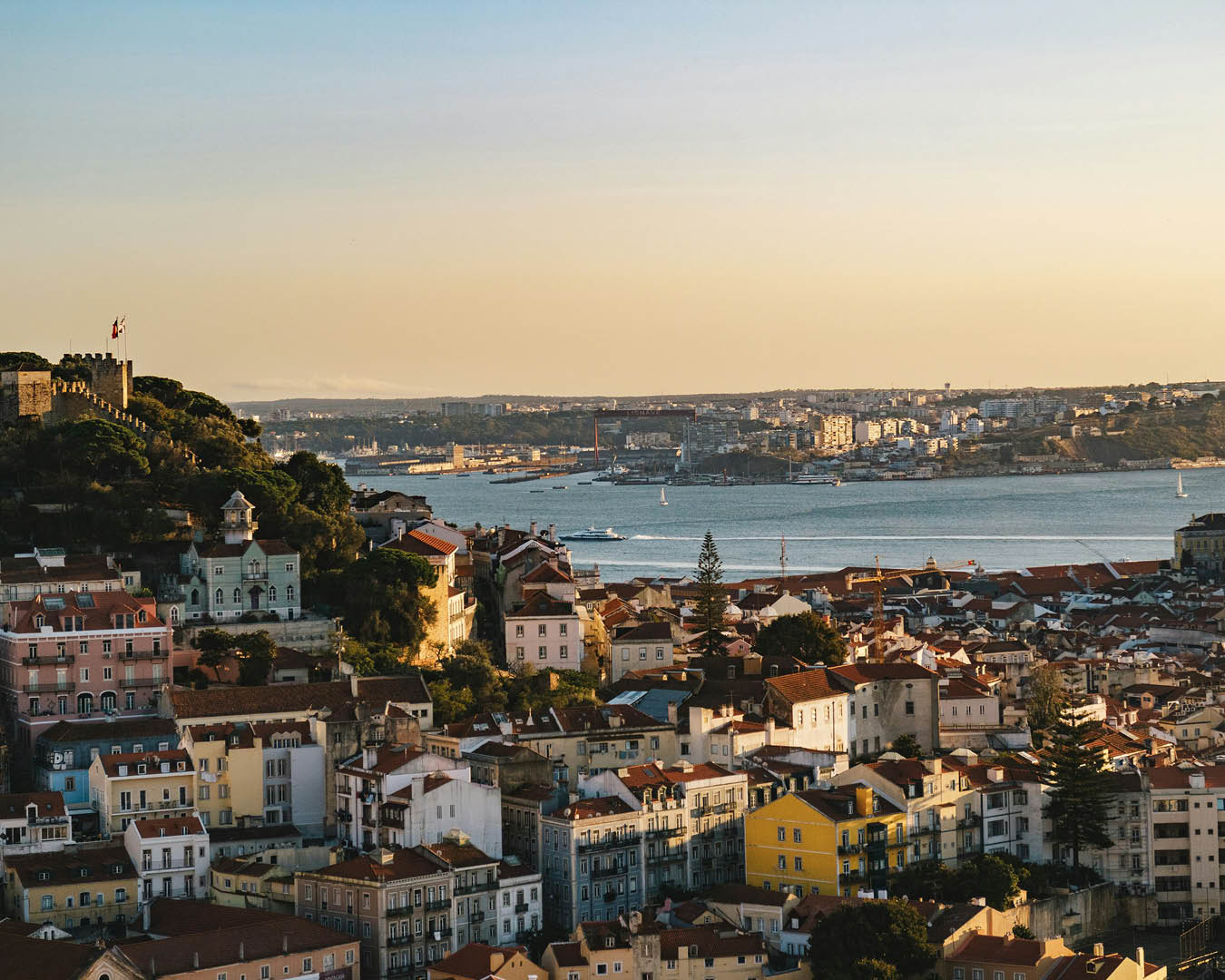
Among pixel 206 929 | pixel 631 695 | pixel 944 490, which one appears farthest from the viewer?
pixel 944 490

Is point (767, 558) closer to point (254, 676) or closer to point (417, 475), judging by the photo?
point (254, 676)

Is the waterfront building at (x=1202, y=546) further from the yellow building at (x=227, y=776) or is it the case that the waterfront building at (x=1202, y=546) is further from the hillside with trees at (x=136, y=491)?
the yellow building at (x=227, y=776)

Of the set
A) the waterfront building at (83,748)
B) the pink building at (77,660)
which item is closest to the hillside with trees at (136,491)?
the pink building at (77,660)

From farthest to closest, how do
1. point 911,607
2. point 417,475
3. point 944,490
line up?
point 417,475, point 944,490, point 911,607

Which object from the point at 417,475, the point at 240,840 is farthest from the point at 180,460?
the point at 417,475

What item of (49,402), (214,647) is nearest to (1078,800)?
(214,647)
